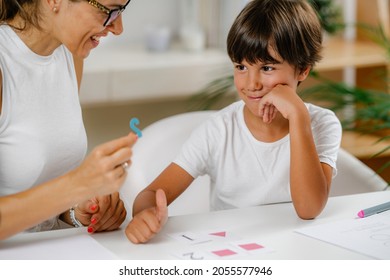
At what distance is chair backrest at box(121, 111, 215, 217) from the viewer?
202 cm

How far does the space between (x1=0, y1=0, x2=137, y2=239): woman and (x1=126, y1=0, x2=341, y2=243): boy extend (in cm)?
21

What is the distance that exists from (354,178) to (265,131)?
404 millimetres

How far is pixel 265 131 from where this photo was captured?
176cm

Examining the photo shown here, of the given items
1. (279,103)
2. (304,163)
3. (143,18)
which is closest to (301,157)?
(304,163)

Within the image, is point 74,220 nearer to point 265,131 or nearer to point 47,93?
point 47,93

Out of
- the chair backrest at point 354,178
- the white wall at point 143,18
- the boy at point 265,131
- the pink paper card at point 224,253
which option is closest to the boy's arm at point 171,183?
the boy at point 265,131

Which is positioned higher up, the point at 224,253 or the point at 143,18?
the point at 143,18

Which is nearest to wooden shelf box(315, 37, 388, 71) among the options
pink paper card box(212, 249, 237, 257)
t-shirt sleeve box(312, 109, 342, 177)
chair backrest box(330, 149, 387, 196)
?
chair backrest box(330, 149, 387, 196)

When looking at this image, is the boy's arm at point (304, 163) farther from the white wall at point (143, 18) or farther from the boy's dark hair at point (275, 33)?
the white wall at point (143, 18)

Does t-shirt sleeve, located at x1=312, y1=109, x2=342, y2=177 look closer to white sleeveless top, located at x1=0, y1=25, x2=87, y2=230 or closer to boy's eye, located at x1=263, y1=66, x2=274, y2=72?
boy's eye, located at x1=263, y1=66, x2=274, y2=72

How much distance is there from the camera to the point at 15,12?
1.54 metres

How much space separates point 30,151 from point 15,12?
0.30m

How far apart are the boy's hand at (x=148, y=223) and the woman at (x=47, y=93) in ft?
0.22
